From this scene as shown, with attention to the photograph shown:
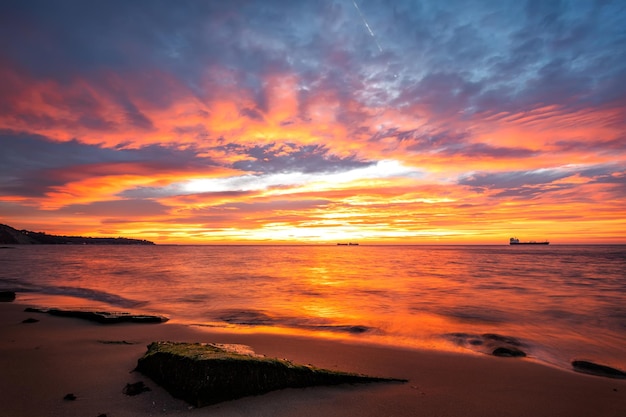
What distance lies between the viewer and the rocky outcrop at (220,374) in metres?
4.50

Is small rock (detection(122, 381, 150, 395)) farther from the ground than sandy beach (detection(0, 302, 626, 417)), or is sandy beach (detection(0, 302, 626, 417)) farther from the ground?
small rock (detection(122, 381, 150, 395))

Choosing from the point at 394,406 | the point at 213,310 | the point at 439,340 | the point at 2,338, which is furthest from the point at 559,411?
the point at 213,310

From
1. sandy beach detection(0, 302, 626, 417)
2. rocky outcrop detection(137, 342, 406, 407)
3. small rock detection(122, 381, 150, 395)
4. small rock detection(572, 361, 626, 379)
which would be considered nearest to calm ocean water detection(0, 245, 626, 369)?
small rock detection(572, 361, 626, 379)

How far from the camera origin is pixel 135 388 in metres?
4.81

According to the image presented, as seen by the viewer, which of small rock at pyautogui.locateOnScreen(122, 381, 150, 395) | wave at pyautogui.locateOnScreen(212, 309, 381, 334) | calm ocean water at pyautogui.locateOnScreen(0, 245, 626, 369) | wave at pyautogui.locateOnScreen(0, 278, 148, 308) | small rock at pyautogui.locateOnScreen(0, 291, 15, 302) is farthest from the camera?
wave at pyautogui.locateOnScreen(0, 278, 148, 308)

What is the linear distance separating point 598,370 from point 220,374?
7.04 m

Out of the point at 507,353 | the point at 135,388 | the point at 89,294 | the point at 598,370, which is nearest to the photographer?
the point at 135,388

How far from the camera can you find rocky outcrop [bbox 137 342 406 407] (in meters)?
4.50

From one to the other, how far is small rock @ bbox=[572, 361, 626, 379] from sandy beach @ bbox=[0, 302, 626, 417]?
0.37m

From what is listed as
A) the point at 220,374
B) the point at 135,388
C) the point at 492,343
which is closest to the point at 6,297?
the point at 135,388

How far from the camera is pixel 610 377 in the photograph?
21.1 feet

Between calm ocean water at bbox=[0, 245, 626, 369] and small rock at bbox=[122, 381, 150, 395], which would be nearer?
small rock at bbox=[122, 381, 150, 395]

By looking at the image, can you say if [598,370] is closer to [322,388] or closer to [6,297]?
[322,388]

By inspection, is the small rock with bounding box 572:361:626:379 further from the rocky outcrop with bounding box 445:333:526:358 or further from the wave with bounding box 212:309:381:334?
the wave with bounding box 212:309:381:334
